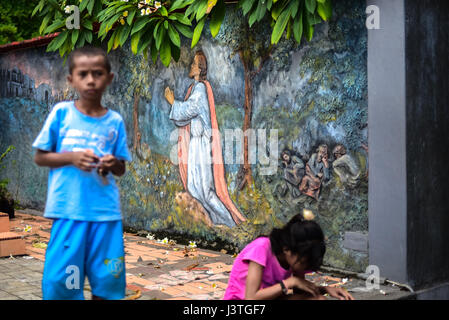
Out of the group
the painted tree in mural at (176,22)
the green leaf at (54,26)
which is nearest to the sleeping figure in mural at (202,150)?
the painted tree in mural at (176,22)

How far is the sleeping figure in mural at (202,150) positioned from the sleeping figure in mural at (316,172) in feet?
3.48

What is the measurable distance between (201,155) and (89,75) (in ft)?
12.6

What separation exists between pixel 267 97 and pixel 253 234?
1513mm

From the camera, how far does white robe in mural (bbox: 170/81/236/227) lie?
22.2ft

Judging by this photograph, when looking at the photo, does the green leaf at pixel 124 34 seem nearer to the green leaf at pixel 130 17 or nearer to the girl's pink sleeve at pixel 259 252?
the green leaf at pixel 130 17

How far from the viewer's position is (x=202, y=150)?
6.90 meters

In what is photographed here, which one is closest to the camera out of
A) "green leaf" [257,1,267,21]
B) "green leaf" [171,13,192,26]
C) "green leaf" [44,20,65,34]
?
"green leaf" [257,1,267,21]

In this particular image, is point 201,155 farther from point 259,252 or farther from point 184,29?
point 259,252

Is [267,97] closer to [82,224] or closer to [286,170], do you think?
[286,170]

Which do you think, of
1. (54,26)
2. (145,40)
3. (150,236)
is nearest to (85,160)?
(145,40)

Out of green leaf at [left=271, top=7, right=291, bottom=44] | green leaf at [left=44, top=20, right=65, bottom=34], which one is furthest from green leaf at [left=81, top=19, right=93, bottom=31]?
green leaf at [left=271, top=7, right=291, bottom=44]

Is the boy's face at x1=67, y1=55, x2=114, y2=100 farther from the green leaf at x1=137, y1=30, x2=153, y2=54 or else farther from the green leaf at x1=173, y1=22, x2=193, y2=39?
the green leaf at x1=137, y1=30, x2=153, y2=54

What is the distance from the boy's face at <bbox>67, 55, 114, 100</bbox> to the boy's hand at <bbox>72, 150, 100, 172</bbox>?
328mm
